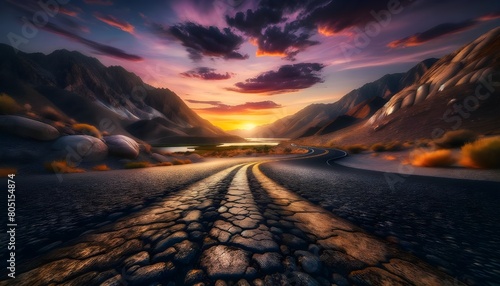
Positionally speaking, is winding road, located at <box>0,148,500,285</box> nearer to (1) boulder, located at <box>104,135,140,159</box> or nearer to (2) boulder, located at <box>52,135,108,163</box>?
(2) boulder, located at <box>52,135,108,163</box>

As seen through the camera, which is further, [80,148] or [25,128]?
[80,148]

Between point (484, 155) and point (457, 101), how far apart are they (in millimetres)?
37175

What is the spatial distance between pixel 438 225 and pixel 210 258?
10.3 feet

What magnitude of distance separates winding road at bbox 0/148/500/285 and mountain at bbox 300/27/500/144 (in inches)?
1257

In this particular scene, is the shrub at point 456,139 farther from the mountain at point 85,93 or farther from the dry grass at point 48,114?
the mountain at point 85,93

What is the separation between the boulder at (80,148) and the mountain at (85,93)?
3174 mm

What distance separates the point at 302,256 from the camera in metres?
1.76

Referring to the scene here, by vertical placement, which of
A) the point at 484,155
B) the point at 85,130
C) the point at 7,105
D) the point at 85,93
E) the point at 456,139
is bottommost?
the point at 484,155

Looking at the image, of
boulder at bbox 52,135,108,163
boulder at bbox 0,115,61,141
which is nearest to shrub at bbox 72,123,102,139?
boulder at bbox 52,135,108,163

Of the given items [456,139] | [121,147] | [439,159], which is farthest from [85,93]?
[456,139]

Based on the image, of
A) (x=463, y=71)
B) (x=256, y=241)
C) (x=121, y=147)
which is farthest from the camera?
(x=463, y=71)

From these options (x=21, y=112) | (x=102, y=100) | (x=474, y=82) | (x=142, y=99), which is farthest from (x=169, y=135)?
(x=474, y=82)

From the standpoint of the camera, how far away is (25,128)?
352 inches

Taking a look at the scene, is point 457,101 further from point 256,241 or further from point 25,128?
point 25,128
